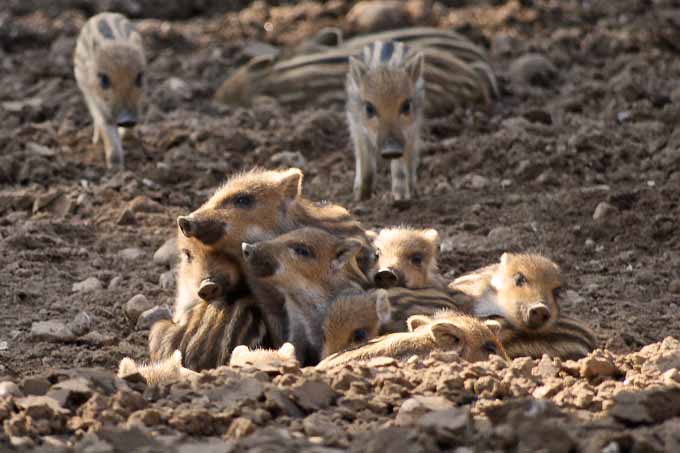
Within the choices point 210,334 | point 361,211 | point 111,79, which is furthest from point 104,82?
point 210,334

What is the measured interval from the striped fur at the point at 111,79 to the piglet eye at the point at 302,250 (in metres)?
3.53

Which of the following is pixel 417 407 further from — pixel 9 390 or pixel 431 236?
pixel 431 236

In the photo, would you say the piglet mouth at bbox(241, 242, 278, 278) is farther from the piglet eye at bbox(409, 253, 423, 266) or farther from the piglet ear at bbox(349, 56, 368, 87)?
the piglet ear at bbox(349, 56, 368, 87)

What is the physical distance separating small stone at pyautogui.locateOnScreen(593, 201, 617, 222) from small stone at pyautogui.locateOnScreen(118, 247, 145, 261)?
2.40 metres

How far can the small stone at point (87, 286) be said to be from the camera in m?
6.60

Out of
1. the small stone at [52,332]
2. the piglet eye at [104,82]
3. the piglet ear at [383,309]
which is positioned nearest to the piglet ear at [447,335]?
the piglet ear at [383,309]

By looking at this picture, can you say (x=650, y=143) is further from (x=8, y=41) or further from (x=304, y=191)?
(x=8, y=41)

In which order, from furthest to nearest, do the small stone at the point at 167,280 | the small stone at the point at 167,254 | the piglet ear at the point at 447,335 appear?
1. the small stone at the point at 167,254
2. the small stone at the point at 167,280
3. the piglet ear at the point at 447,335

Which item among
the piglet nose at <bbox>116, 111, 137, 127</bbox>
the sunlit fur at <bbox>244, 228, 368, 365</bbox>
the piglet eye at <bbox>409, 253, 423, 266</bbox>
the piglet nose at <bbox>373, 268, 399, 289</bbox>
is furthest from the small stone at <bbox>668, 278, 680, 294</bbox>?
the piglet nose at <bbox>116, 111, 137, 127</bbox>

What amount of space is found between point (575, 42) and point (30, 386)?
8039mm

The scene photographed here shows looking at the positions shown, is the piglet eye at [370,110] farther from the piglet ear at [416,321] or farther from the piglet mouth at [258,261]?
the piglet ear at [416,321]

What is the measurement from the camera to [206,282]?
18.3 ft

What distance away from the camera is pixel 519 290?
5891 millimetres

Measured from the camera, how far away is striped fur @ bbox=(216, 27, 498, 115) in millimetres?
10227
